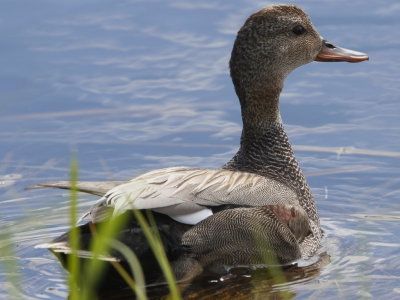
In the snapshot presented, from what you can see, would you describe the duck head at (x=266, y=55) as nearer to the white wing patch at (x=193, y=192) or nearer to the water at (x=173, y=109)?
the white wing patch at (x=193, y=192)

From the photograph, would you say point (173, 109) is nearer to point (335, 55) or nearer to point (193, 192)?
point (335, 55)

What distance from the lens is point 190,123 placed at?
10.4m

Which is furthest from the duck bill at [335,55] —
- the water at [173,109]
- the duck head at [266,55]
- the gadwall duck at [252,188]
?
the water at [173,109]

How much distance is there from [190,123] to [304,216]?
9.16 feet

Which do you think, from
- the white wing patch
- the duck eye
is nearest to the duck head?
the duck eye

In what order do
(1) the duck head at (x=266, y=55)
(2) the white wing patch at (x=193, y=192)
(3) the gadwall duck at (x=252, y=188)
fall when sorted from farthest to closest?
(1) the duck head at (x=266, y=55) → (3) the gadwall duck at (x=252, y=188) → (2) the white wing patch at (x=193, y=192)

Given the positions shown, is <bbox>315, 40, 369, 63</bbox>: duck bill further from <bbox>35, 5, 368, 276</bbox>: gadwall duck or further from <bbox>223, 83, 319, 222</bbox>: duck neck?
<bbox>223, 83, 319, 222</bbox>: duck neck

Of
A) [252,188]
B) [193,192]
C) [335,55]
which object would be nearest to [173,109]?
[335,55]

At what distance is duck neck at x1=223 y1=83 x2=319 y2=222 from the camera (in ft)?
27.2

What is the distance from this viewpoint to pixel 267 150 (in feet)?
27.5

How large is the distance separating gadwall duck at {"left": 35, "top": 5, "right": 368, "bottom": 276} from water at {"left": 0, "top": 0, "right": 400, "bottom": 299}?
372 mm

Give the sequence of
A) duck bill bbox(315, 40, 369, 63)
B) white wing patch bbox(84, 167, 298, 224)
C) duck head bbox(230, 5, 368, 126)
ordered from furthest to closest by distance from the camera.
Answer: duck bill bbox(315, 40, 369, 63) < duck head bbox(230, 5, 368, 126) < white wing patch bbox(84, 167, 298, 224)

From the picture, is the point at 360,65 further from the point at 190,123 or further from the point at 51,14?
the point at 51,14

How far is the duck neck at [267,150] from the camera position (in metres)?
8.29
